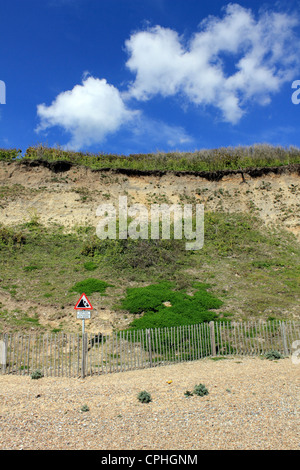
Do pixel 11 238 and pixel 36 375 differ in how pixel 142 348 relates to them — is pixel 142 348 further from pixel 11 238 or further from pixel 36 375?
pixel 11 238

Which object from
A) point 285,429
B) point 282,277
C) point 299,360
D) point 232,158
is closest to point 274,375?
point 299,360

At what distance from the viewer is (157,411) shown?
24.2ft

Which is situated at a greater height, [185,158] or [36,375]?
[185,158]

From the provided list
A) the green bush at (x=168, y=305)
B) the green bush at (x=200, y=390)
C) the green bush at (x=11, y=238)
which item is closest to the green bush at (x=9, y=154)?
the green bush at (x=11, y=238)

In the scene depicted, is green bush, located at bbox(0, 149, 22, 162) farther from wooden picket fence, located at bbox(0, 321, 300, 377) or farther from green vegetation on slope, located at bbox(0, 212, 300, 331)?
wooden picket fence, located at bbox(0, 321, 300, 377)

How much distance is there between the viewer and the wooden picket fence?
35.9ft

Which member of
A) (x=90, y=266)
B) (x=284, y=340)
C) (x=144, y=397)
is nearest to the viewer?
(x=144, y=397)

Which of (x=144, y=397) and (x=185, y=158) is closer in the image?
(x=144, y=397)

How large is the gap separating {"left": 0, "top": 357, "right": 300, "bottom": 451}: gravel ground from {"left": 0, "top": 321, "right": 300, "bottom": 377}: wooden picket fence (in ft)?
1.97

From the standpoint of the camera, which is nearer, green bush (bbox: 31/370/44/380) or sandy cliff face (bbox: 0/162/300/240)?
green bush (bbox: 31/370/44/380)

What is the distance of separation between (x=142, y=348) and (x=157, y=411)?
4601mm

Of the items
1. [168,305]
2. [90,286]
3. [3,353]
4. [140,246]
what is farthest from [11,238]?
[3,353]

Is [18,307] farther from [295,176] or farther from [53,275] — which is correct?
[295,176]

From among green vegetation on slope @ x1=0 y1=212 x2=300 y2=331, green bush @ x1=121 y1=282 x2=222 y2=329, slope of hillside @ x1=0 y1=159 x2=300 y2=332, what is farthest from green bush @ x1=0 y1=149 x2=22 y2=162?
green bush @ x1=121 y1=282 x2=222 y2=329
